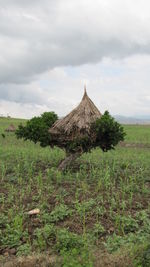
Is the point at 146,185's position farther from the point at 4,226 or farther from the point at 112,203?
the point at 4,226

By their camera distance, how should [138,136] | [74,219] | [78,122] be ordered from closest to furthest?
Answer: [74,219]
[78,122]
[138,136]

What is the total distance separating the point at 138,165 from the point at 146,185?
215 cm

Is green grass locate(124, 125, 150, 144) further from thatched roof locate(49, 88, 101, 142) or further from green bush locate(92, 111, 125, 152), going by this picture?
thatched roof locate(49, 88, 101, 142)

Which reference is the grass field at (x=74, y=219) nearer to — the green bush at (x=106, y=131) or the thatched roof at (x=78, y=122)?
the green bush at (x=106, y=131)

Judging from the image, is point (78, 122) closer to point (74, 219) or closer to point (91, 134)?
point (91, 134)

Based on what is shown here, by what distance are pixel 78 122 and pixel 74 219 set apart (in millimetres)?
3660

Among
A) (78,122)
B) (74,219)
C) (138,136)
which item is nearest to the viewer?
(74,219)

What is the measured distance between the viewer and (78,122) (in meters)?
9.28

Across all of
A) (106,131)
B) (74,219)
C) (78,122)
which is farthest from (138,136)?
(74,219)

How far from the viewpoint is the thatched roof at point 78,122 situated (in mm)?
9289

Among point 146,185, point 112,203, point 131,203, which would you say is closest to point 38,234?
point 112,203

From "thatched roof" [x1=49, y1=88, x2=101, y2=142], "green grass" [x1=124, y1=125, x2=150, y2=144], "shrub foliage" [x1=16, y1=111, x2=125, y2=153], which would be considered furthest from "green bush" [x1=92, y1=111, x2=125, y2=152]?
"green grass" [x1=124, y1=125, x2=150, y2=144]

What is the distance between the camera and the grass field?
180 inches

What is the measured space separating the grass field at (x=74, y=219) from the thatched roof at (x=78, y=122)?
3.64 feet
